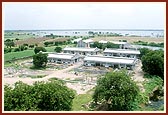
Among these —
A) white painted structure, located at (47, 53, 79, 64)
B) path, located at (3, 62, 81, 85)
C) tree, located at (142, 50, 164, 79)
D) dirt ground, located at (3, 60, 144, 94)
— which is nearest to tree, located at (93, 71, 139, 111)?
dirt ground, located at (3, 60, 144, 94)

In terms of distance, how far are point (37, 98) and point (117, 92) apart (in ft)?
9.11

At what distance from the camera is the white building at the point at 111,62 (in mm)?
17167

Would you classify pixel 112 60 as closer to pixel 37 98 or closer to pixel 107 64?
pixel 107 64

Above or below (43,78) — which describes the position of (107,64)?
above

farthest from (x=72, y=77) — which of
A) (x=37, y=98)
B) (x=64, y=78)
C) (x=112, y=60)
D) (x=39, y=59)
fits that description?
(x=37, y=98)

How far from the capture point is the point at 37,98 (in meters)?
7.88

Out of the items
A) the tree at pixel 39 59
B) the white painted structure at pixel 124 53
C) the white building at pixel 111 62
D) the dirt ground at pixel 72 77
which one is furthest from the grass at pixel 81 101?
the white painted structure at pixel 124 53

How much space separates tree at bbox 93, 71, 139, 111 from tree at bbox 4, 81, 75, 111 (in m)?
1.35

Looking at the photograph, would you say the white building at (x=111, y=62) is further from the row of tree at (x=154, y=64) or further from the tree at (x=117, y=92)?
the tree at (x=117, y=92)

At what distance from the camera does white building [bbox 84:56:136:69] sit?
1717cm

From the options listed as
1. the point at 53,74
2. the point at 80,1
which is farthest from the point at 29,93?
the point at 53,74

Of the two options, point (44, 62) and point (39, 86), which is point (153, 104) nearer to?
point (39, 86)

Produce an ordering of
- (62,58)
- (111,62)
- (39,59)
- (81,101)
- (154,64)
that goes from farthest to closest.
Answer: (62,58) < (111,62) < (39,59) < (154,64) < (81,101)

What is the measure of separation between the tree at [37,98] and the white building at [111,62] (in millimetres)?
9231
